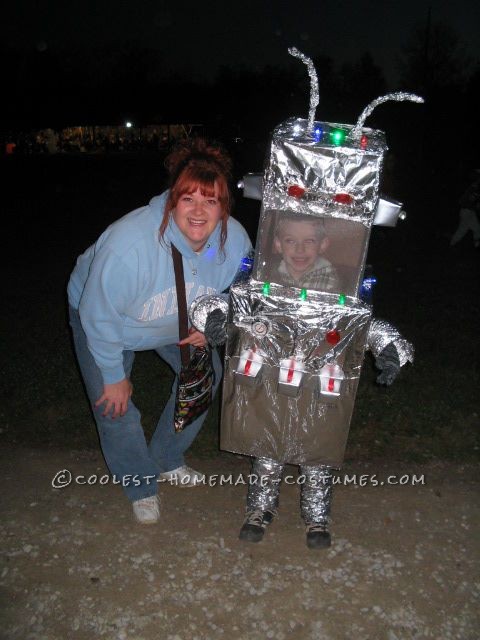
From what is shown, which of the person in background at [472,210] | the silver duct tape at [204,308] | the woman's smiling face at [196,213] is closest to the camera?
the woman's smiling face at [196,213]

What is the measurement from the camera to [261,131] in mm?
22125

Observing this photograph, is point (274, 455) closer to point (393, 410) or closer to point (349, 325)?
point (349, 325)

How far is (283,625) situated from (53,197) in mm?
16816

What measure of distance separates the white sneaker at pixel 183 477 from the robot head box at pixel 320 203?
1.38 meters

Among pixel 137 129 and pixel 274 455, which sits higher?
pixel 274 455

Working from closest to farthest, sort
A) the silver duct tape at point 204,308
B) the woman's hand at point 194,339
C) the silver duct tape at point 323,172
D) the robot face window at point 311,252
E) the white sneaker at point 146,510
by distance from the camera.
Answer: the silver duct tape at point 323,172 → the robot face window at point 311,252 → the silver duct tape at point 204,308 → the woman's hand at point 194,339 → the white sneaker at point 146,510

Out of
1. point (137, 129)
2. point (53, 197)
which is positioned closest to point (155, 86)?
point (137, 129)

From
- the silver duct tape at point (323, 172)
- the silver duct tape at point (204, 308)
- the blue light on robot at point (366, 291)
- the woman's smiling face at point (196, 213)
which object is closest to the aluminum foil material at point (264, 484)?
the silver duct tape at point (204, 308)

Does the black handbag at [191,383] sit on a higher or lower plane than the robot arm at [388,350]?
lower

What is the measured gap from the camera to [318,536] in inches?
112

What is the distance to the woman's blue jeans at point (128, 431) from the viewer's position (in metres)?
2.81

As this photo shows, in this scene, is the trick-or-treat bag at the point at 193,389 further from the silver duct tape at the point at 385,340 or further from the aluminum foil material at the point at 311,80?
the aluminum foil material at the point at 311,80

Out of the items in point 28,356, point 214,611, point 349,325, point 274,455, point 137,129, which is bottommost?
point 137,129

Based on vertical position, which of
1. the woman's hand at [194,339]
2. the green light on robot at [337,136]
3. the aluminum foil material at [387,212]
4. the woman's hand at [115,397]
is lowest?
the woman's hand at [115,397]
